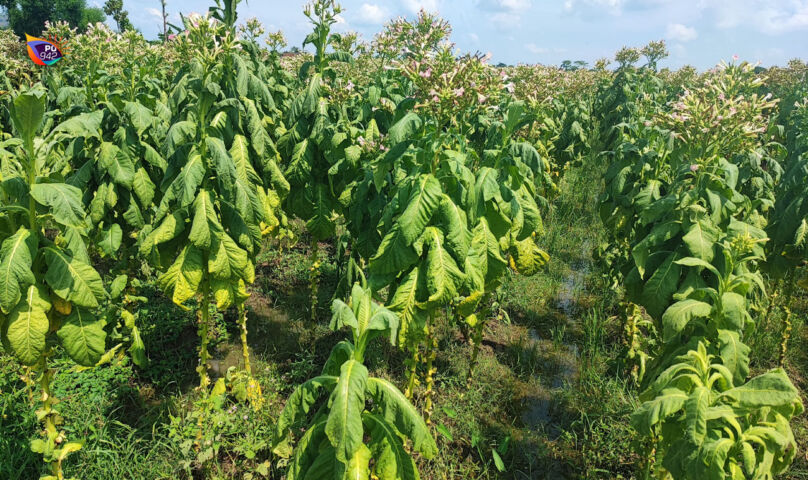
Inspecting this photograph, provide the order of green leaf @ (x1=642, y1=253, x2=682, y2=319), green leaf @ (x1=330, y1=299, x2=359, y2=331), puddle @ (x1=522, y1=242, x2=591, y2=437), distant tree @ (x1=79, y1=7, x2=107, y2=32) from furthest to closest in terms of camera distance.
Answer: distant tree @ (x1=79, y1=7, x2=107, y2=32), puddle @ (x1=522, y1=242, x2=591, y2=437), green leaf @ (x1=642, y1=253, x2=682, y2=319), green leaf @ (x1=330, y1=299, x2=359, y2=331)

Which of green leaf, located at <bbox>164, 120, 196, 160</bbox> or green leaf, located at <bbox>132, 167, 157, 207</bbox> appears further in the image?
green leaf, located at <bbox>132, 167, 157, 207</bbox>

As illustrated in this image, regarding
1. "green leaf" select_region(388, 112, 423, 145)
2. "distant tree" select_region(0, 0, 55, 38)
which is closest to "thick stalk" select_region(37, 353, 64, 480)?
"green leaf" select_region(388, 112, 423, 145)

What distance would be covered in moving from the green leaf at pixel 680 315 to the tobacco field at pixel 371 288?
2 cm

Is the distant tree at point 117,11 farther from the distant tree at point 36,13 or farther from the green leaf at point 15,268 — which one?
the green leaf at point 15,268

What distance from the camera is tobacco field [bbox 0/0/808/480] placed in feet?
7.99

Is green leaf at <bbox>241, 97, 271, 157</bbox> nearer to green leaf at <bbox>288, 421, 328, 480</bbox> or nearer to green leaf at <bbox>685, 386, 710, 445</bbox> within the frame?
green leaf at <bbox>288, 421, 328, 480</bbox>

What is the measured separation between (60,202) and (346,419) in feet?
6.00

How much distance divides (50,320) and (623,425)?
446 cm

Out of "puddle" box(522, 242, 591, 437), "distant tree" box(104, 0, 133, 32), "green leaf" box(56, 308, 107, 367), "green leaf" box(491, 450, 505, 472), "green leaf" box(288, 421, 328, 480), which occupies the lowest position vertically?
"green leaf" box(491, 450, 505, 472)

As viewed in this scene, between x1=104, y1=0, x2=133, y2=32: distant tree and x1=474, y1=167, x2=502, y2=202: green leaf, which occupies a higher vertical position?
x1=104, y1=0, x2=133, y2=32: distant tree

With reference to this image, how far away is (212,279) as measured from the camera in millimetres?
3650

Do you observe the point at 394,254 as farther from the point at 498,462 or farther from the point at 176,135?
the point at 498,462

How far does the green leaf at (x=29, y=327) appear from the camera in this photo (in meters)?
2.44

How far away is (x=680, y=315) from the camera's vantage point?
269 cm
